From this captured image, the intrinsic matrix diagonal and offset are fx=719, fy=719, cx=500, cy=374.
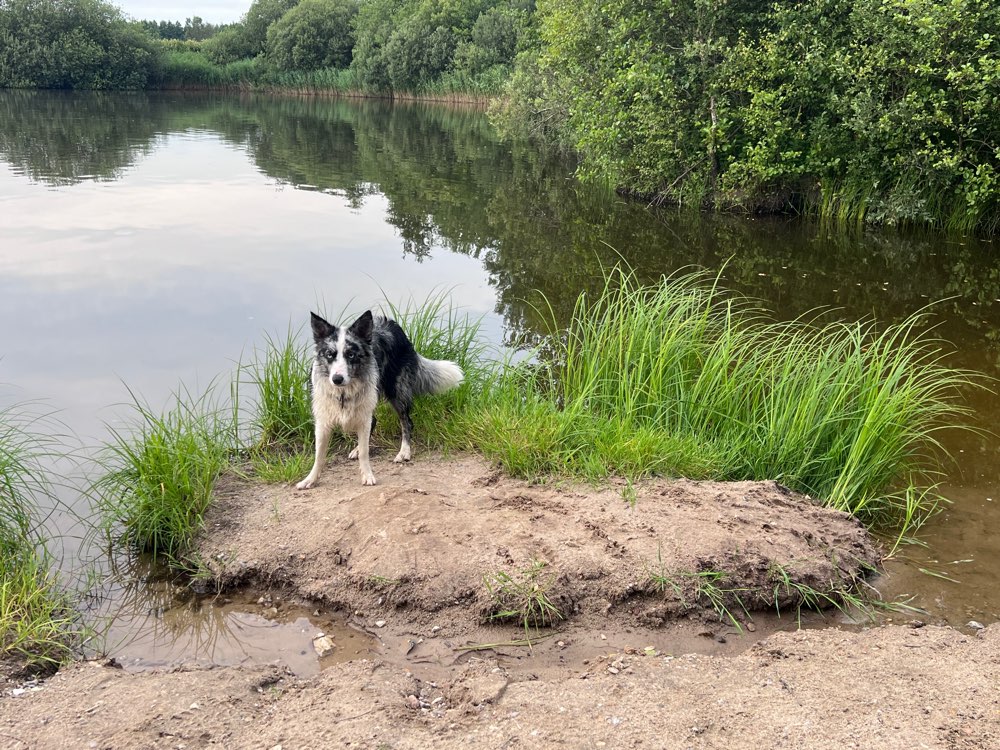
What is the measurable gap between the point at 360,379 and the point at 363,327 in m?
0.34

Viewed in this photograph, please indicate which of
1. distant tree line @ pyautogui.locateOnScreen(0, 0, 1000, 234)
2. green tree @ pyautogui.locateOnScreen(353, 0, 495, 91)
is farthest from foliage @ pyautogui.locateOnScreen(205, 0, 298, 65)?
distant tree line @ pyautogui.locateOnScreen(0, 0, 1000, 234)

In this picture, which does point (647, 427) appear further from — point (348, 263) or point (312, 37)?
point (312, 37)

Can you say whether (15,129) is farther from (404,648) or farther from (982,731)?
→ (982,731)

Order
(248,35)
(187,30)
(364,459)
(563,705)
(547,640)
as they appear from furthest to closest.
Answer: (187,30) < (248,35) < (364,459) < (547,640) < (563,705)

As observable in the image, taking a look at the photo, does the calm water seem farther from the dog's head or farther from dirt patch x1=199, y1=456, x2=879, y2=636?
the dog's head

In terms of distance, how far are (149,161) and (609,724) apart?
2238 centimetres

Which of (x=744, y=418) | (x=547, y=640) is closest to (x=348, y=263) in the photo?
(x=744, y=418)

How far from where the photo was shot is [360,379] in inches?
183

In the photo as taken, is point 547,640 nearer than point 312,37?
Yes

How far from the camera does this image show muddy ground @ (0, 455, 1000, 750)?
2703 millimetres

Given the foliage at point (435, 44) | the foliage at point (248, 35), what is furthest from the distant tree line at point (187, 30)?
the foliage at point (435, 44)

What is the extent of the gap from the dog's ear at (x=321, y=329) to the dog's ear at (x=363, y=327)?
12cm

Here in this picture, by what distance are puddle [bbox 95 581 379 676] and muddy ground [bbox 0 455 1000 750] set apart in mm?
110

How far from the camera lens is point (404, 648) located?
3.51m
